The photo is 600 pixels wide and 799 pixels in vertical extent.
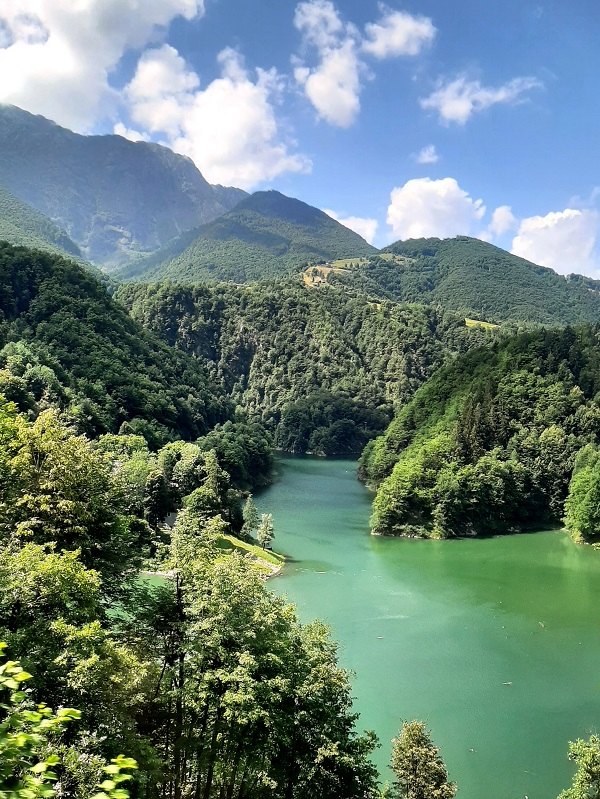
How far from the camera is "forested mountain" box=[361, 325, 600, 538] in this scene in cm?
7488

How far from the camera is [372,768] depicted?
19031 millimetres

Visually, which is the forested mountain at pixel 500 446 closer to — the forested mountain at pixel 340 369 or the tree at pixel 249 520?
the tree at pixel 249 520

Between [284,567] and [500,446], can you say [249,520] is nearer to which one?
[284,567]

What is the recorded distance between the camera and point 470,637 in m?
41.9

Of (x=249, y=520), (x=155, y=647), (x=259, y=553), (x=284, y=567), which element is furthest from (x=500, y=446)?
(x=155, y=647)

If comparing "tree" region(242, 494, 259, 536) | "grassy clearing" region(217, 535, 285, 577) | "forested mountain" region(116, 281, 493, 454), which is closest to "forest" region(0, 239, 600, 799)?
"tree" region(242, 494, 259, 536)

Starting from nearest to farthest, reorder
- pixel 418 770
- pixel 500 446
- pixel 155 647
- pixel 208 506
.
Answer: pixel 155 647 < pixel 418 770 < pixel 208 506 < pixel 500 446

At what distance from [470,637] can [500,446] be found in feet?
157

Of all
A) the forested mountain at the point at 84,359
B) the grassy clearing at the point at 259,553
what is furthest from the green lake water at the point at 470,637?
the forested mountain at the point at 84,359

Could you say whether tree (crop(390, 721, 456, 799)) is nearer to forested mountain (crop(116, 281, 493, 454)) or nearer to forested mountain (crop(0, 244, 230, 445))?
forested mountain (crop(0, 244, 230, 445))

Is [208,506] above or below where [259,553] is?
above

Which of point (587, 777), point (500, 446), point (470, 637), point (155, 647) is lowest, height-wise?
point (470, 637)

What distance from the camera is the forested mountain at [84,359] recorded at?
7588 cm

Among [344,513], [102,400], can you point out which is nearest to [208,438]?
[102,400]
